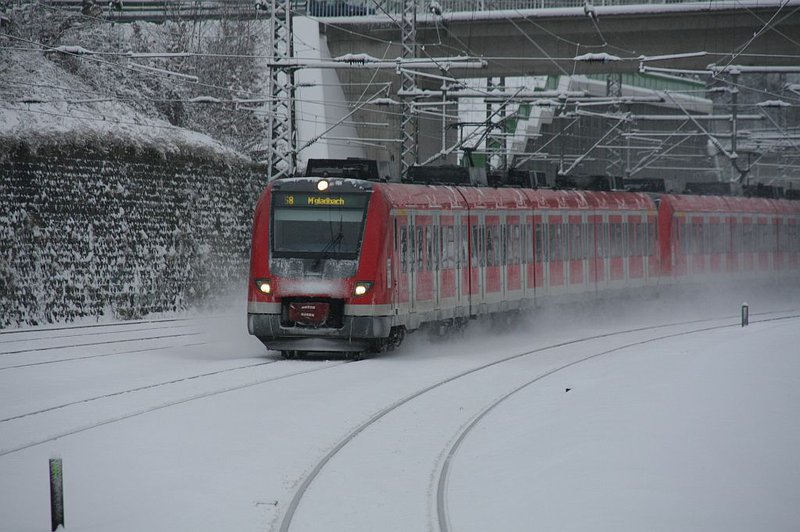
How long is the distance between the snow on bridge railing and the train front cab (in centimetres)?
1703

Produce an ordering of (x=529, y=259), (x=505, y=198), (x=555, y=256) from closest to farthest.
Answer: (x=505, y=198) → (x=529, y=259) → (x=555, y=256)

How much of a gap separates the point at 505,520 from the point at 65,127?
74.2 ft

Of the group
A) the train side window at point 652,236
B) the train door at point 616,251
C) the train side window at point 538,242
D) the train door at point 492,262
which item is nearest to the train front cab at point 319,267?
the train door at point 492,262

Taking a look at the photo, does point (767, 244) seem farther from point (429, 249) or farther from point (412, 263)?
point (412, 263)

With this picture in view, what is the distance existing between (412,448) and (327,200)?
889cm

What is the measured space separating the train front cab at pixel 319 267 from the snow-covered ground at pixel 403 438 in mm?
552

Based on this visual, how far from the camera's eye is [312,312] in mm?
22250

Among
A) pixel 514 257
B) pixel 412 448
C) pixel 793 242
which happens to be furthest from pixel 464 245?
pixel 793 242

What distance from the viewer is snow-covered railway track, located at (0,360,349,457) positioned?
573 inches

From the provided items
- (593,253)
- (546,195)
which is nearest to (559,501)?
(546,195)

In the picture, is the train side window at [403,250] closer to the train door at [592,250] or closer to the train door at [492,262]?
the train door at [492,262]

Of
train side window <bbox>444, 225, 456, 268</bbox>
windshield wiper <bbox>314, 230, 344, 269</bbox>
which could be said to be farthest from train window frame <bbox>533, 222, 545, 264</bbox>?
windshield wiper <bbox>314, 230, 344, 269</bbox>

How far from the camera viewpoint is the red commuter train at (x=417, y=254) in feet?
73.2

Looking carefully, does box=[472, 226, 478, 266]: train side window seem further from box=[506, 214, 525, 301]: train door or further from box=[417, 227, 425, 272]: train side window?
box=[417, 227, 425, 272]: train side window
